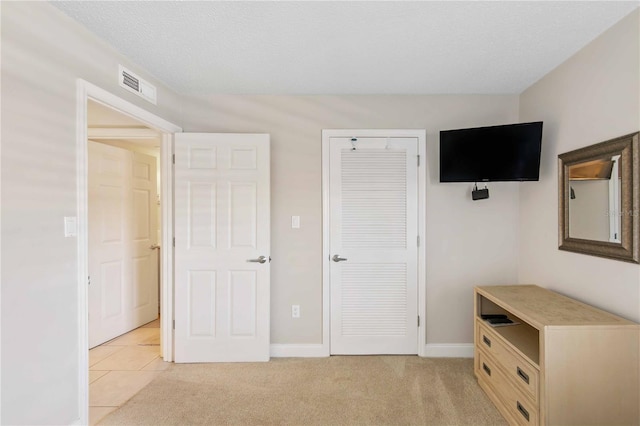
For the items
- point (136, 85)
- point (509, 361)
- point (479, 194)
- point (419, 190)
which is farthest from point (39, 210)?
point (479, 194)

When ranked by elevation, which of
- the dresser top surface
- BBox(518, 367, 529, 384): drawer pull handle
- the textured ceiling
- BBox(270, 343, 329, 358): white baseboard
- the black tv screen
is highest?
the textured ceiling

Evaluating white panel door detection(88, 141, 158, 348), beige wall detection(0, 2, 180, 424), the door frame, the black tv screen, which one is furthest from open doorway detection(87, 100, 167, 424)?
the black tv screen

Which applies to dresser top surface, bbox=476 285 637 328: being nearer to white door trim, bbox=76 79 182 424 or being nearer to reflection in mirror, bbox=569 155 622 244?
reflection in mirror, bbox=569 155 622 244

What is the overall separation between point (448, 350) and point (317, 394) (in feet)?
4.51

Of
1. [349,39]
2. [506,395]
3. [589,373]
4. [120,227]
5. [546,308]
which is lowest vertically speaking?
[506,395]

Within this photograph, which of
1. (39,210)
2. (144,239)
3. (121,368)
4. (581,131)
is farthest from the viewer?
(144,239)

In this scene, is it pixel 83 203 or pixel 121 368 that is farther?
pixel 121 368

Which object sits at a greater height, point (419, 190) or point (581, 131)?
point (581, 131)

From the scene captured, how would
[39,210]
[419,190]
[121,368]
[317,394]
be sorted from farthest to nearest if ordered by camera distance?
[419,190] → [121,368] → [317,394] → [39,210]

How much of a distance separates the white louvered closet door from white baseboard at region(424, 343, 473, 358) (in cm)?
13

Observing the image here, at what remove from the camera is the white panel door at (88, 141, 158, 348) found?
3146 millimetres

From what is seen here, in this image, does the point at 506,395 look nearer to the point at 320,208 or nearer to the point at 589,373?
Answer: the point at 589,373

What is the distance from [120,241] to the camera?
3.42 meters

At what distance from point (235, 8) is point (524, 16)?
162cm
